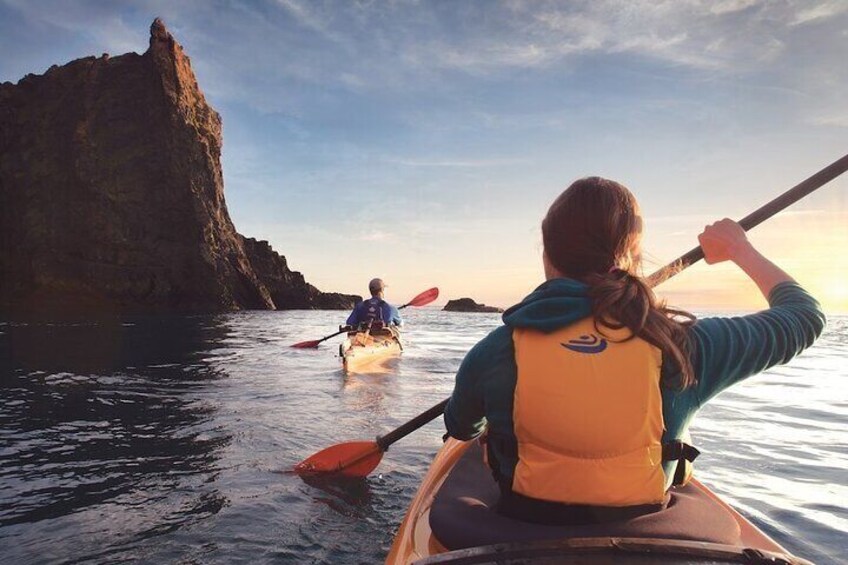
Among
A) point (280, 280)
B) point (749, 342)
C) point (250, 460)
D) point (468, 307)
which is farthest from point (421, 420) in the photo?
point (468, 307)

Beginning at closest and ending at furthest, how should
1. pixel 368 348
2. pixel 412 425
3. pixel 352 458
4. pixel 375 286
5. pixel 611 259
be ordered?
pixel 611 259
pixel 412 425
pixel 352 458
pixel 368 348
pixel 375 286

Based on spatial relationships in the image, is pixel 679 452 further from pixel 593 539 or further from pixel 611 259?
pixel 611 259

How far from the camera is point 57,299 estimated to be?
40.1m

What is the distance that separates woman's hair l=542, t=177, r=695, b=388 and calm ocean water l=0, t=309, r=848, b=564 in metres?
2.45

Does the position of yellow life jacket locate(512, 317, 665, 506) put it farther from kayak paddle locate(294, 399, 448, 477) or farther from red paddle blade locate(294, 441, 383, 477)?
red paddle blade locate(294, 441, 383, 477)

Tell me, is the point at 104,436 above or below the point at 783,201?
below

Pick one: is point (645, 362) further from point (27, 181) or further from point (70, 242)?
point (27, 181)

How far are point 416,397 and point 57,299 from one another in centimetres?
4084

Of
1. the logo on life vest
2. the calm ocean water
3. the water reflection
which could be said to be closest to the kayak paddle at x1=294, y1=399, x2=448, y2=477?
the calm ocean water

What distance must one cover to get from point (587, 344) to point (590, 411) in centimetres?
20

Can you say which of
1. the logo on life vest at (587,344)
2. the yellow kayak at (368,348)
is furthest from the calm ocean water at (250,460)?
the logo on life vest at (587,344)

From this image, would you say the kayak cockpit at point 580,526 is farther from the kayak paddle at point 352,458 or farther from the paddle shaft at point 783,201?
the kayak paddle at point 352,458

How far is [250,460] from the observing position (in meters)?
5.23

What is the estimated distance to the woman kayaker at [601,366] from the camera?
5.53 ft
